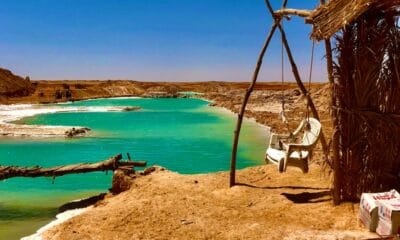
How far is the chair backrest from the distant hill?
6337 cm

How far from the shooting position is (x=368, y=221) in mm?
7668

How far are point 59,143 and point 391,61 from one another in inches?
946

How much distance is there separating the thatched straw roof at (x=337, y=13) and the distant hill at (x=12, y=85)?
212 ft

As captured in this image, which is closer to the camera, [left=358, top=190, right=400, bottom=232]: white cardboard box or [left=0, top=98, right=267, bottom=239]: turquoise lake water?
[left=358, top=190, right=400, bottom=232]: white cardboard box

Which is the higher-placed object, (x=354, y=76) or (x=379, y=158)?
(x=354, y=76)

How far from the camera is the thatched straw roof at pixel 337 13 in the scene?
7629mm

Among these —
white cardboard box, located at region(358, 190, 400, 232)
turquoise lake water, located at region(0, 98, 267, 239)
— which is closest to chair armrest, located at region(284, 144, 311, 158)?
white cardboard box, located at region(358, 190, 400, 232)

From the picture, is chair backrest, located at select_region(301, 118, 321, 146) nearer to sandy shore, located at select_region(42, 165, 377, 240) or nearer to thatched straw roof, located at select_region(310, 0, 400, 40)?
sandy shore, located at select_region(42, 165, 377, 240)

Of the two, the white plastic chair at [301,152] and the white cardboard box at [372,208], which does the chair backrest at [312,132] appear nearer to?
the white plastic chair at [301,152]

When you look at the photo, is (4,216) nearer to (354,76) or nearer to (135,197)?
(135,197)

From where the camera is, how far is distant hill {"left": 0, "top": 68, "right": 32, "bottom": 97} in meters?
70.4

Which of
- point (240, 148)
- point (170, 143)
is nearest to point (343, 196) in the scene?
point (240, 148)

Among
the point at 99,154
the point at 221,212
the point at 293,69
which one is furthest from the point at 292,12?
the point at 99,154

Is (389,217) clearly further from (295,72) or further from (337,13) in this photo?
(295,72)
